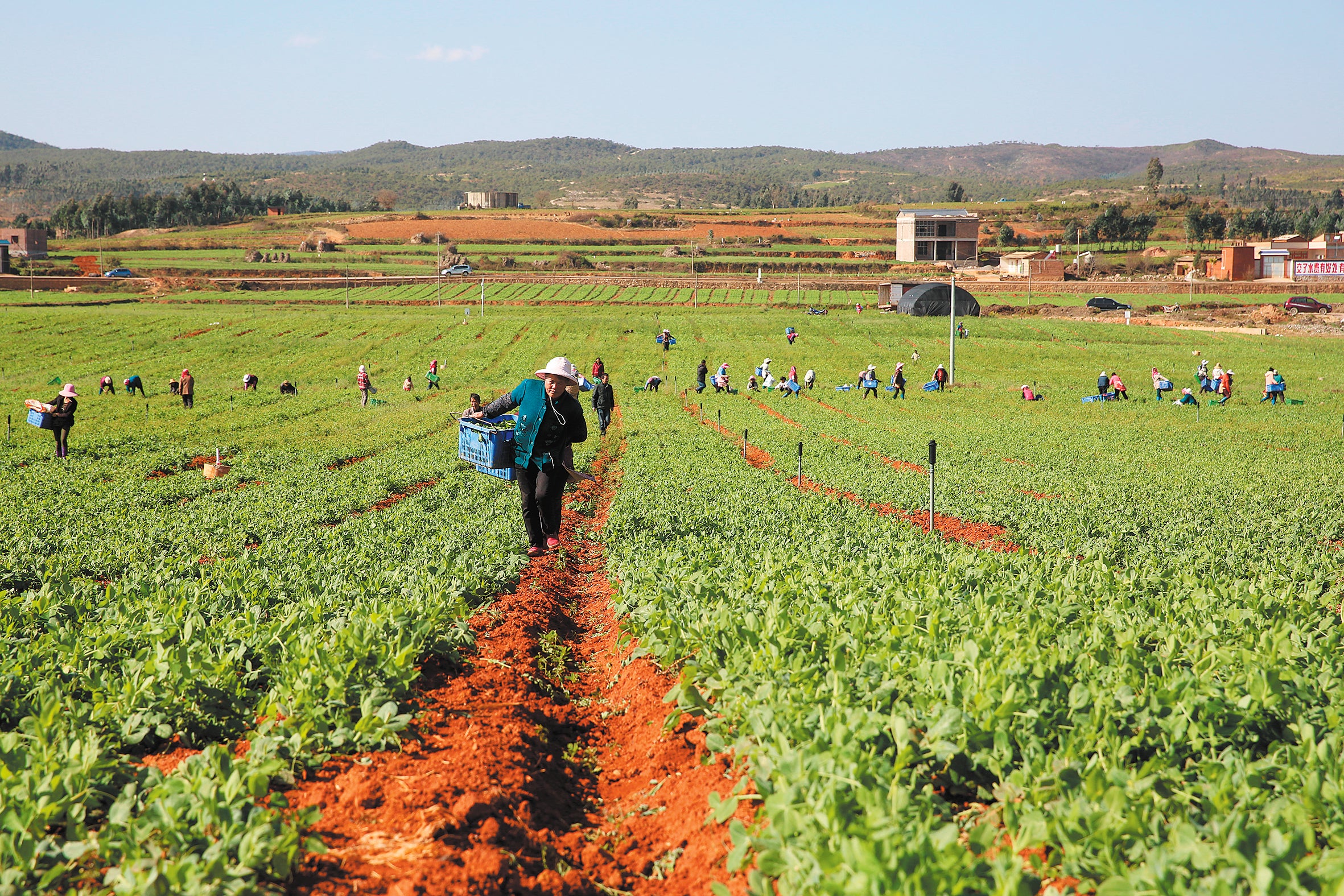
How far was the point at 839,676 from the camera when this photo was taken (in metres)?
4.83

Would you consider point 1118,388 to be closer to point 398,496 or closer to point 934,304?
point 398,496

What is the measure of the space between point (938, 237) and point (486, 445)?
118 m

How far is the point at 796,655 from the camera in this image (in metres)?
5.21

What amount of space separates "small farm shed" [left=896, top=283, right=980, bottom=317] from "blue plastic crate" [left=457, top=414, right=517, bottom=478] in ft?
214

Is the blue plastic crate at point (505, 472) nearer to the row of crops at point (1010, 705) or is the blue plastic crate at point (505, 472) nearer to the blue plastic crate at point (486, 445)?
the blue plastic crate at point (486, 445)

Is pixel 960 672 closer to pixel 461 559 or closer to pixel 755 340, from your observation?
pixel 461 559

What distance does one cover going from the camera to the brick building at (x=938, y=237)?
395ft

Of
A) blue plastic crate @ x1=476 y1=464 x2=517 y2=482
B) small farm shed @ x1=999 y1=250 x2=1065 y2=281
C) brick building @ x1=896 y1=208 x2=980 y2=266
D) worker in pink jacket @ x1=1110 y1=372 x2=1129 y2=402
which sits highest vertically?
brick building @ x1=896 y1=208 x2=980 y2=266

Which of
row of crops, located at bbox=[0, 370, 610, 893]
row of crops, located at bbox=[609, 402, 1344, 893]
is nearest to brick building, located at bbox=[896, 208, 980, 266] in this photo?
row of crops, located at bbox=[0, 370, 610, 893]

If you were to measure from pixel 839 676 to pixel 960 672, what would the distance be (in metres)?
0.66

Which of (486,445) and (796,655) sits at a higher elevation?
(486,445)

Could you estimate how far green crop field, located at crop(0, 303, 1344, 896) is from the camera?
3564 millimetres

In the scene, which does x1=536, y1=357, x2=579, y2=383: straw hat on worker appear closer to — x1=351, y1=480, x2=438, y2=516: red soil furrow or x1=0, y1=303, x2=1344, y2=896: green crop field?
x1=0, y1=303, x2=1344, y2=896: green crop field

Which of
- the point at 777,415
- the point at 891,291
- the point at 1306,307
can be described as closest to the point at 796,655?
the point at 777,415
